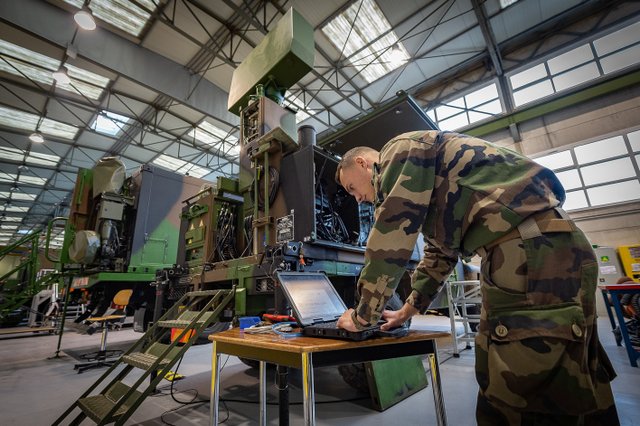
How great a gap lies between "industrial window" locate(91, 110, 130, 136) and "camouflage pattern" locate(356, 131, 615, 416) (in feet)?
39.8

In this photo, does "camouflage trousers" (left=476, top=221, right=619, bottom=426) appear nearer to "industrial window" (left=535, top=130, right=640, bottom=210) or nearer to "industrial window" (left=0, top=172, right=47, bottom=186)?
"industrial window" (left=535, top=130, right=640, bottom=210)

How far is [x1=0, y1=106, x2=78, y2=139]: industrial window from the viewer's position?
9.77 m

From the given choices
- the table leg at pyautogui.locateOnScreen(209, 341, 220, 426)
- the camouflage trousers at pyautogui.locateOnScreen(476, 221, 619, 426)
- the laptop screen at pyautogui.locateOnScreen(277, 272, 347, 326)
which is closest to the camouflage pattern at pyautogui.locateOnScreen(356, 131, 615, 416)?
the camouflage trousers at pyautogui.locateOnScreen(476, 221, 619, 426)

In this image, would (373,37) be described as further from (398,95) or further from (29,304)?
(29,304)

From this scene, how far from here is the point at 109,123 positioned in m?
11.0

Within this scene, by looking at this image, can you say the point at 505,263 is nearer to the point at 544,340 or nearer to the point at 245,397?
the point at 544,340

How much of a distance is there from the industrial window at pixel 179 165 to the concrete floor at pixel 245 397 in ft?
35.6

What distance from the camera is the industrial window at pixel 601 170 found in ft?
27.3

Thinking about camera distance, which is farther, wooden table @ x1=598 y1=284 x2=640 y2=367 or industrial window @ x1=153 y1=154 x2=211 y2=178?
industrial window @ x1=153 y1=154 x2=211 y2=178

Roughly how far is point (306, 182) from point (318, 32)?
7087mm

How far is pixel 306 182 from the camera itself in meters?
2.89

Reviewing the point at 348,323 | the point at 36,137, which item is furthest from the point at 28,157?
the point at 348,323

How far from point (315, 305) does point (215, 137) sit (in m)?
12.1

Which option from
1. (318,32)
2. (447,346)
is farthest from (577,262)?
(318,32)
